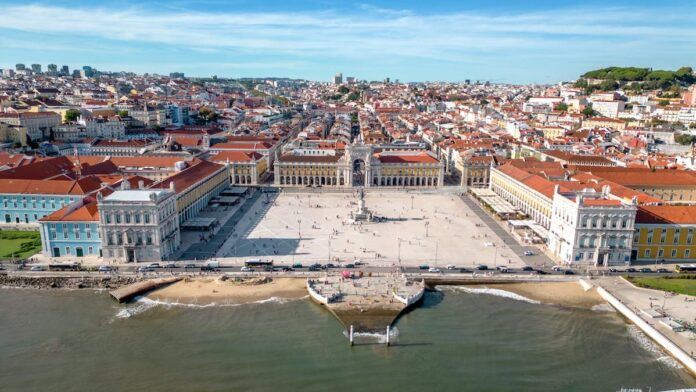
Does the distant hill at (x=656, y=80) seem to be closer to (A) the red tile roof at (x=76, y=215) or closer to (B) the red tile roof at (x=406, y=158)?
(B) the red tile roof at (x=406, y=158)

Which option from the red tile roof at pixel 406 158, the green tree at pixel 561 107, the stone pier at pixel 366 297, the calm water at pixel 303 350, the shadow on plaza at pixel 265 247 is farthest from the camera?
the green tree at pixel 561 107

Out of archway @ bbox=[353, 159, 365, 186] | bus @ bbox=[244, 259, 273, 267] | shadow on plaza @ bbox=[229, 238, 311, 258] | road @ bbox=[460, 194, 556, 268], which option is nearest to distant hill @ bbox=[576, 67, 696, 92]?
archway @ bbox=[353, 159, 365, 186]

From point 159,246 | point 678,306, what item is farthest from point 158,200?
point 678,306

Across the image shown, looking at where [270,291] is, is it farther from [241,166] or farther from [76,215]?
[241,166]

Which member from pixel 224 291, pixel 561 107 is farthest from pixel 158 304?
pixel 561 107

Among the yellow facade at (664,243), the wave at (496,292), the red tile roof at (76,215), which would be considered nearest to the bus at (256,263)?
the red tile roof at (76,215)

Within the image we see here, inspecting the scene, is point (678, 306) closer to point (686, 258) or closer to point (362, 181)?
point (686, 258)
